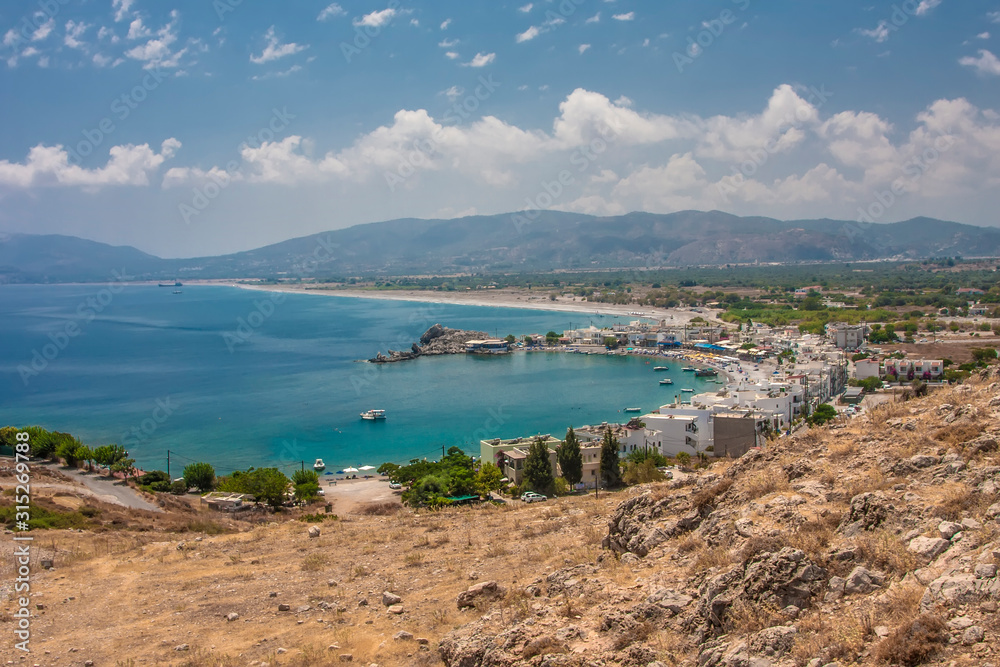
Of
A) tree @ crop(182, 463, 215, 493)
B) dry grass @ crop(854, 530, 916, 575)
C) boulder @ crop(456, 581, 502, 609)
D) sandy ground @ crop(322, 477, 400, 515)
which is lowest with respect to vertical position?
sandy ground @ crop(322, 477, 400, 515)

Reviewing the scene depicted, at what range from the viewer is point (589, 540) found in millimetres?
6977

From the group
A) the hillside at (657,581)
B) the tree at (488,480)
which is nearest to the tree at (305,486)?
the tree at (488,480)

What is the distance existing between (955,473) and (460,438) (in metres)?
30.7

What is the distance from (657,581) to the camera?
4.74 m

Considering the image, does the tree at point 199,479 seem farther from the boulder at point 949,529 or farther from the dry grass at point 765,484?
the boulder at point 949,529

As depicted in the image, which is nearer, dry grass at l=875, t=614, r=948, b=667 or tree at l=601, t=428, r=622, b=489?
dry grass at l=875, t=614, r=948, b=667

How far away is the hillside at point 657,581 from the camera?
346cm

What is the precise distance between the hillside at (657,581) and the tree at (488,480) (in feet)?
31.6

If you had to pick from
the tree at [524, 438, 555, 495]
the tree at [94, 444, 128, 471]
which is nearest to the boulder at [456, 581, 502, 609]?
the tree at [524, 438, 555, 495]

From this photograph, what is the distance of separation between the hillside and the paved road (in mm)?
8820

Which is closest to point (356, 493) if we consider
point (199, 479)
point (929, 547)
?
point (199, 479)

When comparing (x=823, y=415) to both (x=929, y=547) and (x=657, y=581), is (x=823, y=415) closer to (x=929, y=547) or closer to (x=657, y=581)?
(x=657, y=581)

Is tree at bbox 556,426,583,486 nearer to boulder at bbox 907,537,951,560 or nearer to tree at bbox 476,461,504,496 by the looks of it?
tree at bbox 476,461,504,496

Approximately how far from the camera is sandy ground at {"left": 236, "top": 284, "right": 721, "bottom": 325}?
8819cm
